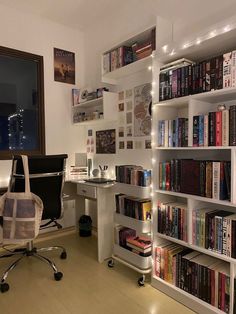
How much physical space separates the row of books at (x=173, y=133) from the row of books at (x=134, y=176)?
0.27 m

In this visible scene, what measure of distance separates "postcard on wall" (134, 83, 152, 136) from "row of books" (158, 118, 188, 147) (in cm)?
53

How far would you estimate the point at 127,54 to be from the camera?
2521 mm

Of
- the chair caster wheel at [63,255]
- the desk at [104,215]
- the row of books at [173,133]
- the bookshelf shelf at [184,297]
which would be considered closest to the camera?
the bookshelf shelf at [184,297]

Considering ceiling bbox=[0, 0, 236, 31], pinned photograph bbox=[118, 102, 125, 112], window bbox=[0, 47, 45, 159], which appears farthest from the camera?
window bbox=[0, 47, 45, 159]

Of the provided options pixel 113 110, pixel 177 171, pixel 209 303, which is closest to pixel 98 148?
pixel 113 110

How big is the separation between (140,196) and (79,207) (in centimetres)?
148

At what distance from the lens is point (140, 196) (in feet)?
6.77

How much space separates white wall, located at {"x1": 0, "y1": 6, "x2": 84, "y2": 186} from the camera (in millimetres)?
2828

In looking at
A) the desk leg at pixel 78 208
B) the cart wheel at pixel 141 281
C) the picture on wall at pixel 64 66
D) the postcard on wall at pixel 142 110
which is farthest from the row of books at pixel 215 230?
the picture on wall at pixel 64 66

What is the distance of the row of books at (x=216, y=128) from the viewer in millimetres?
1503

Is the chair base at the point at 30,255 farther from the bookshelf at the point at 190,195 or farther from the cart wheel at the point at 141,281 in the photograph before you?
the bookshelf at the point at 190,195

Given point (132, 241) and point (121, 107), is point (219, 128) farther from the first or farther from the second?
point (121, 107)

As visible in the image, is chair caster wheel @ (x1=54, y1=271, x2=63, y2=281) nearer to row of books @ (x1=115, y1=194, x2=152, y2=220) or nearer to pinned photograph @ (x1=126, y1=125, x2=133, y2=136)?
row of books @ (x1=115, y1=194, x2=152, y2=220)

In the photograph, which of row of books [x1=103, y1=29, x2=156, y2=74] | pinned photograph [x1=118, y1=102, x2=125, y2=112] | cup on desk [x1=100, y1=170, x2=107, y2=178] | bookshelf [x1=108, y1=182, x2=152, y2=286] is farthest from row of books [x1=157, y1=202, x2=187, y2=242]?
row of books [x1=103, y1=29, x2=156, y2=74]
